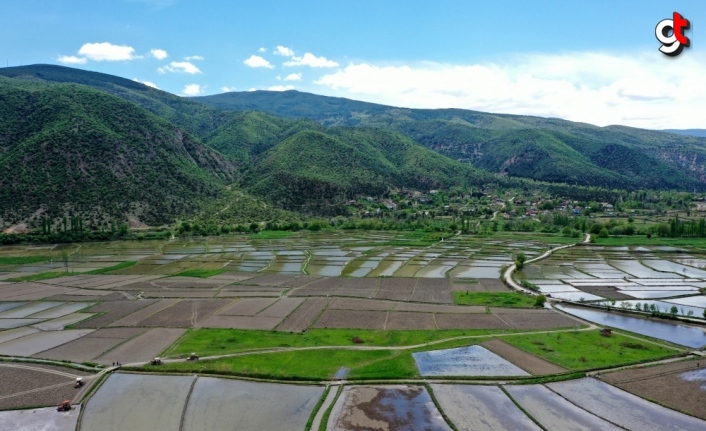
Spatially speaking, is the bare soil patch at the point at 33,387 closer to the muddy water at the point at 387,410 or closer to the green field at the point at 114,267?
the muddy water at the point at 387,410

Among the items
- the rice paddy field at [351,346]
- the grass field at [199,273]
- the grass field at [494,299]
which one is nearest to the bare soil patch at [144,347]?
the rice paddy field at [351,346]

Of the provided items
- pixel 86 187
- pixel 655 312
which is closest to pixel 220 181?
pixel 86 187

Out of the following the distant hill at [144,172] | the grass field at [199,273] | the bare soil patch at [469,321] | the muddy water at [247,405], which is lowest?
the grass field at [199,273]

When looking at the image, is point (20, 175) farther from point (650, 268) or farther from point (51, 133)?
point (650, 268)

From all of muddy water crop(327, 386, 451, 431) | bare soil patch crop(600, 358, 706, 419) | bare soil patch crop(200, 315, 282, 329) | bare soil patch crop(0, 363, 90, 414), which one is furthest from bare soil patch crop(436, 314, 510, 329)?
bare soil patch crop(0, 363, 90, 414)

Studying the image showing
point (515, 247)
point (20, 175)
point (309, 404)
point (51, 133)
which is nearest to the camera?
point (309, 404)

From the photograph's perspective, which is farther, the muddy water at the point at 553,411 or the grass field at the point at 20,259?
the grass field at the point at 20,259

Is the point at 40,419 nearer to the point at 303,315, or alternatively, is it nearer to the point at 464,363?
the point at 303,315
